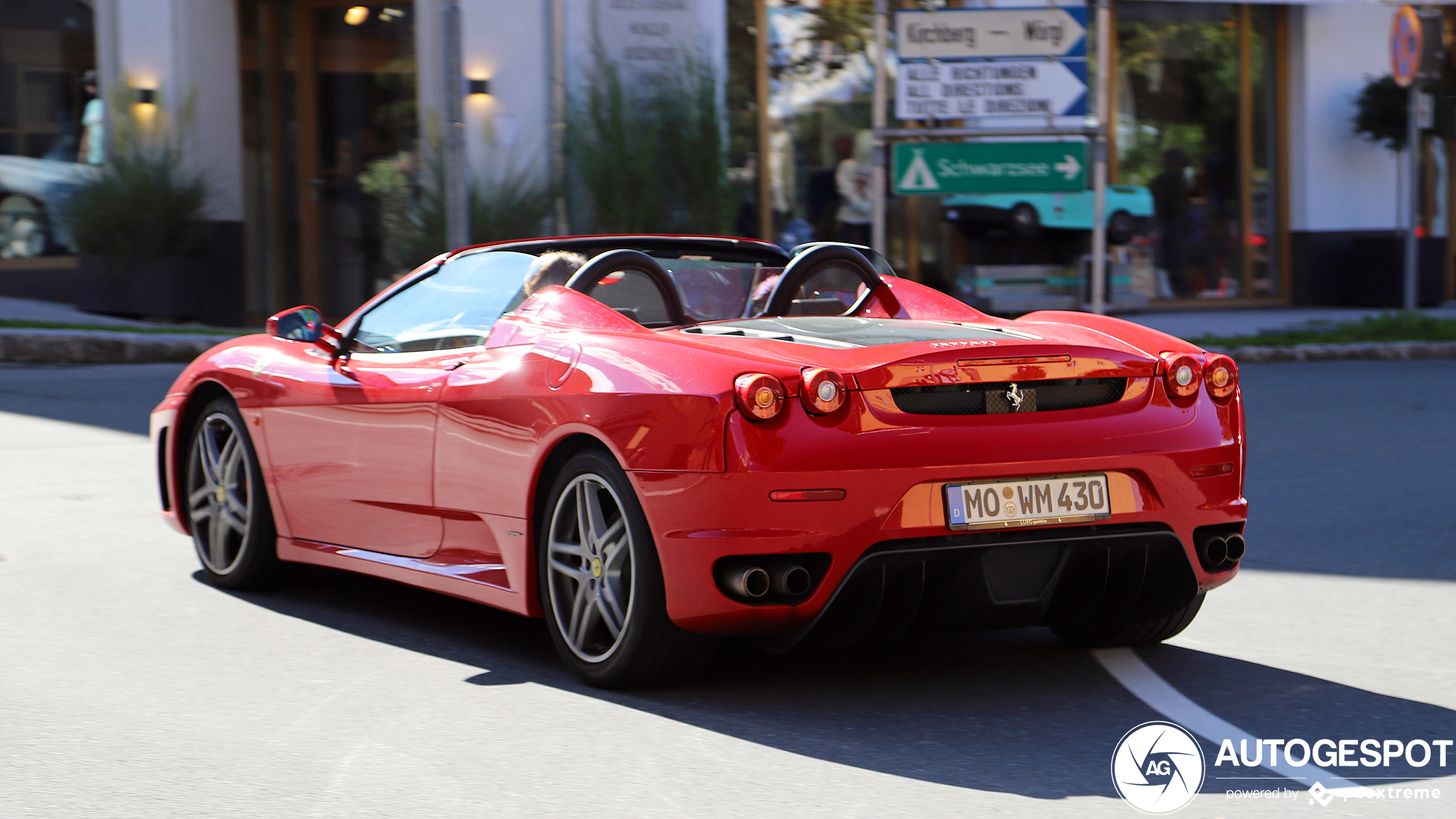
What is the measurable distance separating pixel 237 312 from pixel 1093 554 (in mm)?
16417

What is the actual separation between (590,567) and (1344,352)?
41.7 ft

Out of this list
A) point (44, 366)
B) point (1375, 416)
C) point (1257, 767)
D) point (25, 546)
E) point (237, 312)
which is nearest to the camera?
point (1257, 767)

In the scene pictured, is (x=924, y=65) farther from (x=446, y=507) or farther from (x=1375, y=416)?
(x=446, y=507)

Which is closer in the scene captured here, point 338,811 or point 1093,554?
point 338,811

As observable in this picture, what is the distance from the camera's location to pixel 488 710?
4457 mm

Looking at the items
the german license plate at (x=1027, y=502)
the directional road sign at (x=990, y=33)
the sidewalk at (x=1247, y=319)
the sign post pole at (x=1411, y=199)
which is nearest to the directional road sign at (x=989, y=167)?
the directional road sign at (x=990, y=33)

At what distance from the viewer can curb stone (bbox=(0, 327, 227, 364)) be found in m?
14.9

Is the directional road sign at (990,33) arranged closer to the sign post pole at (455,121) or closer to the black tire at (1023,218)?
the sign post pole at (455,121)

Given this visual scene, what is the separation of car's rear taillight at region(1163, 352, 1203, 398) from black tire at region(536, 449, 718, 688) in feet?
4.43

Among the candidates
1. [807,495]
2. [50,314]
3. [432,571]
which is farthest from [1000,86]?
[807,495]

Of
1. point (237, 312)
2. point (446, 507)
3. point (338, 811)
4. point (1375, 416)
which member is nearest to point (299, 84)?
point (237, 312)

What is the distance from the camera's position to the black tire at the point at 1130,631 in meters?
5.01

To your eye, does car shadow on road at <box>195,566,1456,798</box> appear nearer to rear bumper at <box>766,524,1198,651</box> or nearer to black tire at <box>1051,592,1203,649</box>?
black tire at <box>1051,592,1203,649</box>

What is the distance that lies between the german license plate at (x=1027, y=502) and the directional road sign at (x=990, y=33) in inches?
435
